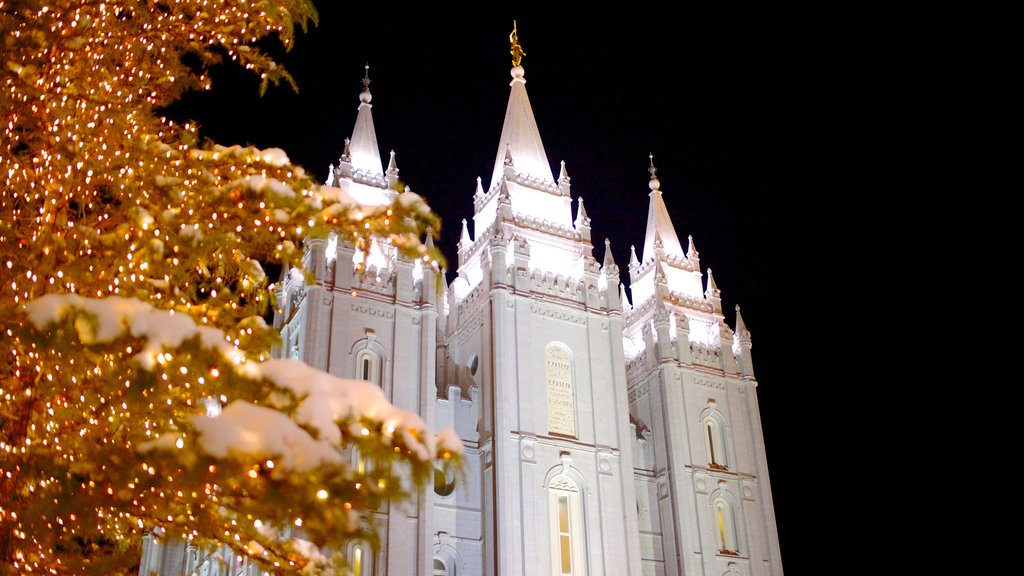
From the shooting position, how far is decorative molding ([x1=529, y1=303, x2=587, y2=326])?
106ft

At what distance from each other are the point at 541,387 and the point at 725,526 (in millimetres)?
10085

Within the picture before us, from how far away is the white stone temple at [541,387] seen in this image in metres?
28.7

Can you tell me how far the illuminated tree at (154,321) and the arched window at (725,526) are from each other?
28.3 m

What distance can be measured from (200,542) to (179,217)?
8.82ft

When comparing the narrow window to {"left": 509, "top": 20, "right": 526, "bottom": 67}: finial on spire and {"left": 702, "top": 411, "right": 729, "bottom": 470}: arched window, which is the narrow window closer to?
{"left": 702, "top": 411, "right": 729, "bottom": 470}: arched window

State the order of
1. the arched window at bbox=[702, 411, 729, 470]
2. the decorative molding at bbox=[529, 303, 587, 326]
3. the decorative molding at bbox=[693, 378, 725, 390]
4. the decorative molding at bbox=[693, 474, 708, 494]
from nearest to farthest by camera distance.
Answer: the decorative molding at bbox=[529, 303, 587, 326] < the decorative molding at bbox=[693, 474, 708, 494] < the arched window at bbox=[702, 411, 729, 470] < the decorative molding at bbox=[693, 378, 725, 390]

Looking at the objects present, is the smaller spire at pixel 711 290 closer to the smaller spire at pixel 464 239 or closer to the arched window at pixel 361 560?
the smaller spire at pixel 464 239

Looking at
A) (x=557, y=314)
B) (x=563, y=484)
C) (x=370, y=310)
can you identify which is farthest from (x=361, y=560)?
(x=557, y=314)

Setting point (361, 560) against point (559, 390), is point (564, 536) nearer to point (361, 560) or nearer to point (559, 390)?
point (559, 390)

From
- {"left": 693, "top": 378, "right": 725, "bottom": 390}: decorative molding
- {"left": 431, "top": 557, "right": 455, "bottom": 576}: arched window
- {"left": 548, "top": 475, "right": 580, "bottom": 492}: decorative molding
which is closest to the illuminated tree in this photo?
{"left": 431, "top": 557, "right": 455, "bottom": 576}: arched window

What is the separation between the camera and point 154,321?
18.9 feet

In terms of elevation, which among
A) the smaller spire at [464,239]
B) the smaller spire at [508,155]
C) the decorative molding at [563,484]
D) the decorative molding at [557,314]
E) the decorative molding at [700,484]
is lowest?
the decorative molding at [563,484]

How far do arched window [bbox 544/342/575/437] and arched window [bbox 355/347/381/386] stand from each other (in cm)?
585

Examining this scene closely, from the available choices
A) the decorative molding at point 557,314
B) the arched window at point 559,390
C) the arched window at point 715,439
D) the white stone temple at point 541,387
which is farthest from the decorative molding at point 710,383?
the arched window at point 559,390
